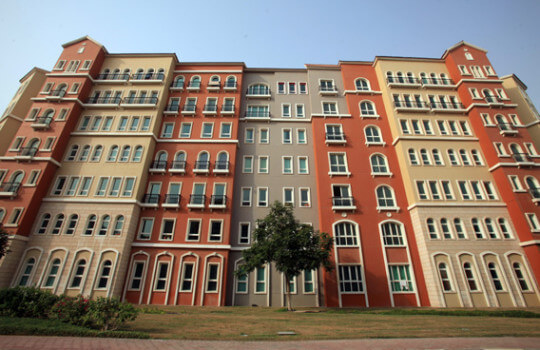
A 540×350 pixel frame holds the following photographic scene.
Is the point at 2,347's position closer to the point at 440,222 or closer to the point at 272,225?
the point at 272,225

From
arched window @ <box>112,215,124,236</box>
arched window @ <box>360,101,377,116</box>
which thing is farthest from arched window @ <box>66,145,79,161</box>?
arched window @ <box>360,101,377,116</box>

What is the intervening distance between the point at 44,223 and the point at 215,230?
17571 mm

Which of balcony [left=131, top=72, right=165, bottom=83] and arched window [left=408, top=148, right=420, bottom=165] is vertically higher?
balcony [left=131, top=72, right=165, bottom=83]

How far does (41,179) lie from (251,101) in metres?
26.0

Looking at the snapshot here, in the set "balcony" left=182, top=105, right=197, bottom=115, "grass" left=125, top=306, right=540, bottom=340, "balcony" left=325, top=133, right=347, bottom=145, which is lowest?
"grass" left=125, top=306, right=540, bottom=340

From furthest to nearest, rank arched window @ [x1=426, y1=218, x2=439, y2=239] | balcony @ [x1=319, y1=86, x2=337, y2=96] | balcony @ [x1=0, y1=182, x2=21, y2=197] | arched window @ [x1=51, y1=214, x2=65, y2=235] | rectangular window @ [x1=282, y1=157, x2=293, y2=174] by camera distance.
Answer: balcony @ [x1=319, y1=86, x2=337, y2=96] → rectangular window @ [x1=282, y1=157, x2=293, y2=174] → arched window @ [x1=426, y1=218, x2=439, y2=239] → arched window @ [x1=51, y1=214, x2=65, y2=235] → balcony @ [x1=0, y1=182, x2=21, y2=197]

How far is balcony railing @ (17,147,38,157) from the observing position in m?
28.7

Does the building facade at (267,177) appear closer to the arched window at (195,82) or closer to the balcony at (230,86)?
the arched window at (195,82)

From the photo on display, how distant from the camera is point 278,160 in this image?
3269 centimetres

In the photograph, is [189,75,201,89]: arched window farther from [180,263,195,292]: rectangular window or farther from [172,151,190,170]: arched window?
[180,263,195,292]: rectangular window

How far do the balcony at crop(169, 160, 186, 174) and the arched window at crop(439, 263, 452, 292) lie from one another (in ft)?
94.9

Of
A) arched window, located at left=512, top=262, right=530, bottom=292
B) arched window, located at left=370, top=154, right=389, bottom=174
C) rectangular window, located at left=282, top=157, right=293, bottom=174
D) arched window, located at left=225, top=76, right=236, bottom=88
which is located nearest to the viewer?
arched window, located at left=512, top=262, right=530, bottom=292

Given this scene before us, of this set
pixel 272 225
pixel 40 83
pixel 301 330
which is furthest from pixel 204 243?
pixel 40 83

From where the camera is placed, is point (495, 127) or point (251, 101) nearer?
point (495, 127)
